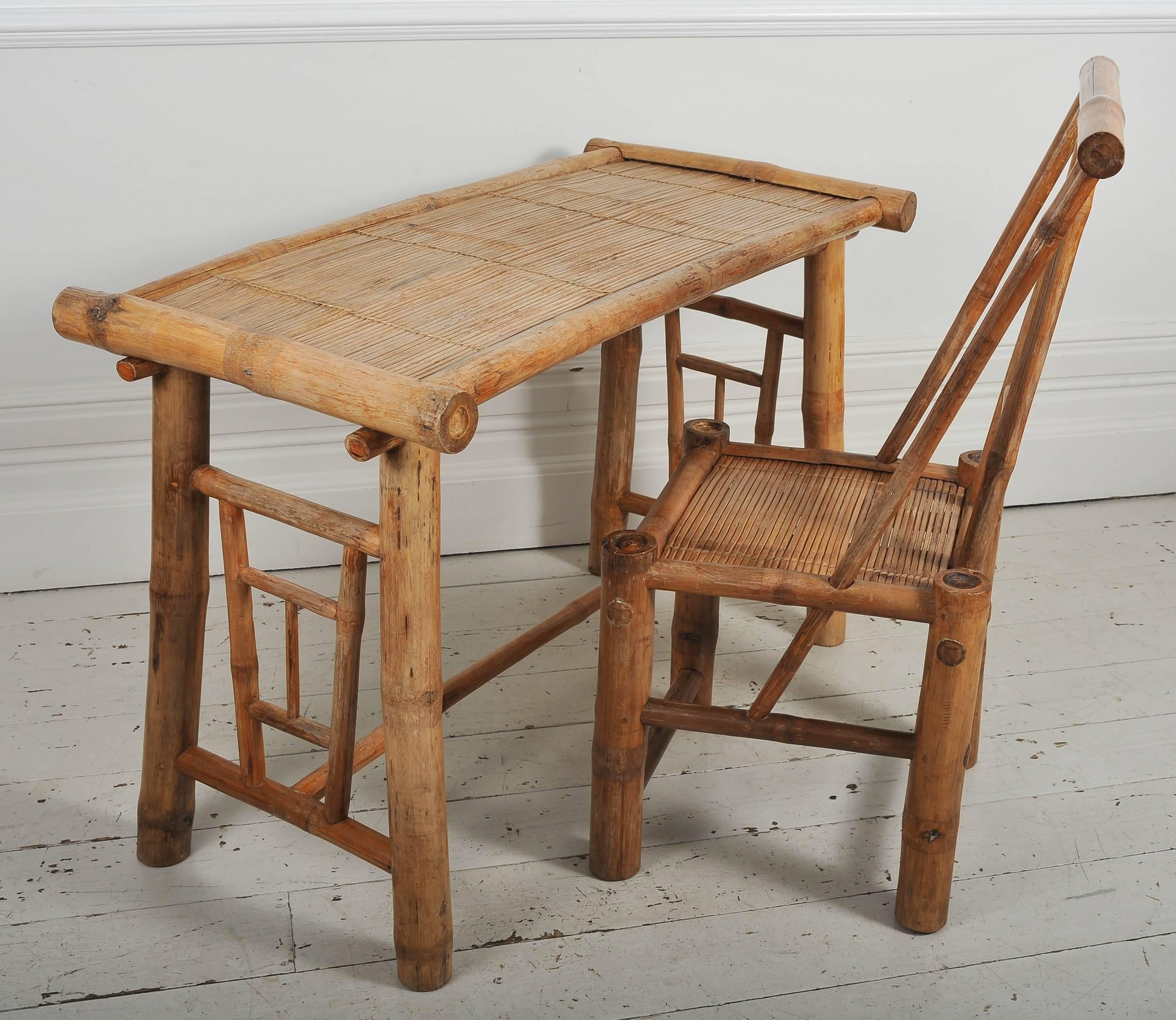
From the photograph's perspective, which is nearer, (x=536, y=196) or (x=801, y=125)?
(x=536, y=196)

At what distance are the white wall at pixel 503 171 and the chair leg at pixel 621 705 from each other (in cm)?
95

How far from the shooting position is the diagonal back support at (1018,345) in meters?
1.11

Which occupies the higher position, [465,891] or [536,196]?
[536,196]

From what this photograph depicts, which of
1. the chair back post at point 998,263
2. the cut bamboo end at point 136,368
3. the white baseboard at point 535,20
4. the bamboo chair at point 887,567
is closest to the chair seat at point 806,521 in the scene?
the bamboo chair at point 887,567

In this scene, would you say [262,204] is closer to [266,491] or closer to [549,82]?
[549,82]

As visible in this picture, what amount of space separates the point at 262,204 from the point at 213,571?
69cm

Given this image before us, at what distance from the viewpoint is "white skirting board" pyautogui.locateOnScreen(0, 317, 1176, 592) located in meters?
2.21

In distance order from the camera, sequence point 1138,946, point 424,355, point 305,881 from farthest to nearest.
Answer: point 305,881 < point 1138,946 < point 424,355

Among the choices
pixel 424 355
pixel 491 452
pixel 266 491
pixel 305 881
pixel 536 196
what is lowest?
pixel 305 881

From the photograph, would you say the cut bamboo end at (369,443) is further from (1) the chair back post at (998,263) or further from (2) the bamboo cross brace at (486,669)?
(1) the chair back post at (998,263)

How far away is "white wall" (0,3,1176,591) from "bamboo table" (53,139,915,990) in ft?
1.46

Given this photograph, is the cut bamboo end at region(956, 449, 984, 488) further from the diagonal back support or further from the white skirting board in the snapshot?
the white skirting board

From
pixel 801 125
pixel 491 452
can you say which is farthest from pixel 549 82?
pixel 491 452

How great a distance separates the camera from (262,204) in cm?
212
